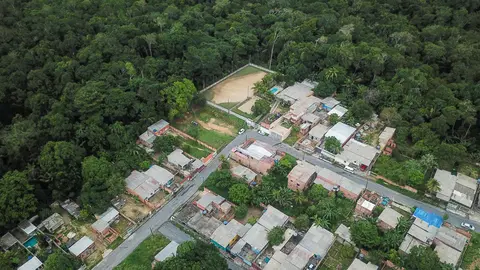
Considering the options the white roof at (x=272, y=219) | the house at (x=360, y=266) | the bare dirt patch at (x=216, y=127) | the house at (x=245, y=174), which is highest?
the house at (x=360, y=266)

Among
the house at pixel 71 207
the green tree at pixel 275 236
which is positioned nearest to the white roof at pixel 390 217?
the green tree at pixel 275 236

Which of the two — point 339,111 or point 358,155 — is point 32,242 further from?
point 339,111

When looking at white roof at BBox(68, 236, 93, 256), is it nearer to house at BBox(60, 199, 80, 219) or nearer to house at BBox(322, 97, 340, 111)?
house at BBox(60, 199, 80, 219)

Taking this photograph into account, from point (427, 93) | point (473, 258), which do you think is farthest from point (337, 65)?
point (473, 258)

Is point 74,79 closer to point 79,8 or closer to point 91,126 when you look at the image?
point 91,126

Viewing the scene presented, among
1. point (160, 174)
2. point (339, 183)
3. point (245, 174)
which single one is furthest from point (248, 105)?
point (339, 183)

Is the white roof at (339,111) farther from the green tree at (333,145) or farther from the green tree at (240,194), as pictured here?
the green tree at (240,194)

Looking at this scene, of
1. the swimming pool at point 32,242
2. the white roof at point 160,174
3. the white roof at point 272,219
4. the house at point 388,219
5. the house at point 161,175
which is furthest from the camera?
the white roof at point 160,174
